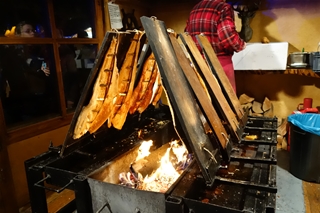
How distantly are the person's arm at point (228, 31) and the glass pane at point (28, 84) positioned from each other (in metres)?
2.38

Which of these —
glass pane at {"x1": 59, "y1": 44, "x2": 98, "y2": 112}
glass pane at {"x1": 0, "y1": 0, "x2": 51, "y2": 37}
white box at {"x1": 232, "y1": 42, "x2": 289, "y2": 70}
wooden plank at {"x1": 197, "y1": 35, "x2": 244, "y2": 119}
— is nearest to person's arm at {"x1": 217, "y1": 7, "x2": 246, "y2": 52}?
wooden plank at {"x1": 197, "y1": 35, "x2": 244, "y2": 119}

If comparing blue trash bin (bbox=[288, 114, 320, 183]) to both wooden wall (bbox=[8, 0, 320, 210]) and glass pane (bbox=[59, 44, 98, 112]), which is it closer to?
wooden wall (bbox=[8, 0, 320, 210])

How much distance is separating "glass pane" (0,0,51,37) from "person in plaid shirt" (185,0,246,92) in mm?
2074

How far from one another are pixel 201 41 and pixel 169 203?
1783mm

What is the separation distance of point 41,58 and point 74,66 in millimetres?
599

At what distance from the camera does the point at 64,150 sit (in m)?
1.83

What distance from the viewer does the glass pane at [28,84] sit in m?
3.18

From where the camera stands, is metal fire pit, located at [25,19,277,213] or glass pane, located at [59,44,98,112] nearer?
metal fire pit, located at [25,19,277,213]

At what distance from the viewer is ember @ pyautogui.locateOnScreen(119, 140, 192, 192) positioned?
2004 mm

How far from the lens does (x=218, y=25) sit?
12.0 feet

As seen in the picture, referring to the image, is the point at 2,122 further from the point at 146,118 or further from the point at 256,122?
the point at 256,122

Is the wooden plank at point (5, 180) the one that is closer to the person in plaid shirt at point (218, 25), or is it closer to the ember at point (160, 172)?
the ember at point (160, 172)

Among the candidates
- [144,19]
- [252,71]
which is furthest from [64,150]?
[252,71]

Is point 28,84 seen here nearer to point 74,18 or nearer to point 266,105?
point 74,18
